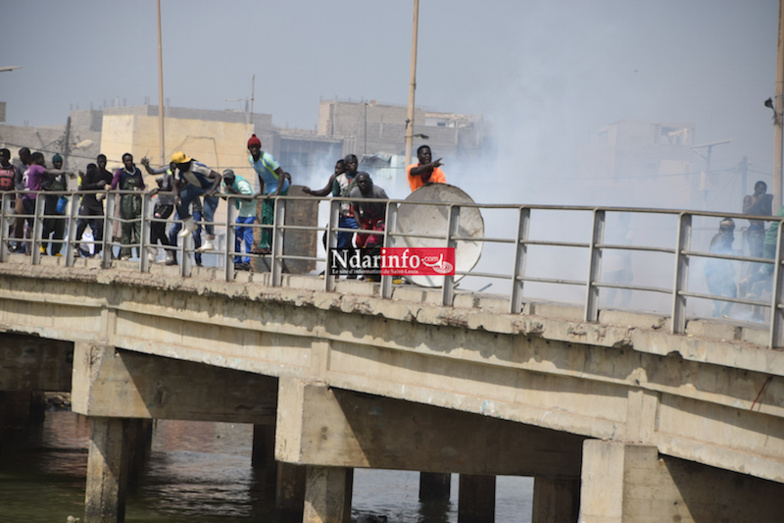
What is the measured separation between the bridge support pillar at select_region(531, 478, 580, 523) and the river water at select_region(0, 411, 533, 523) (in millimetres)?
4153

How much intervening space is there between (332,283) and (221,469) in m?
11.7

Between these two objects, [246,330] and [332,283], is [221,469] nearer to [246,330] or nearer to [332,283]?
[246,330]

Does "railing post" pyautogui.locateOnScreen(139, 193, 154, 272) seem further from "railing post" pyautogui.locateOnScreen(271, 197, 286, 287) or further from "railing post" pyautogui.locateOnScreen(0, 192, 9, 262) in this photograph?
"railing post" pyautogui.locateOnScreen(0, 192, 9, 262)

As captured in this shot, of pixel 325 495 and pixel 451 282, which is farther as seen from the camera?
pixel 325 495

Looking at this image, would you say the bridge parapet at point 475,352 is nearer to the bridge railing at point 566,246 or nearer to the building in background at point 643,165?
the bridge railing at point 566,246

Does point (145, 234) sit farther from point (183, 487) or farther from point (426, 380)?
point (183, 487)

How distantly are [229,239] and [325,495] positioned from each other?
315cm

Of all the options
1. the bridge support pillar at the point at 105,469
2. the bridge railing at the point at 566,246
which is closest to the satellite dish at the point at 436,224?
the bridge railing at the point at 566,246

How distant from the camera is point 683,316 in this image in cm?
863

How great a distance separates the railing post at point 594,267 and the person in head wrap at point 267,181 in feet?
19.4

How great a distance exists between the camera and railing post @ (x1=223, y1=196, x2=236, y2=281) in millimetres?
12898

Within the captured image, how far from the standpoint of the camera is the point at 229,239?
42.5ft

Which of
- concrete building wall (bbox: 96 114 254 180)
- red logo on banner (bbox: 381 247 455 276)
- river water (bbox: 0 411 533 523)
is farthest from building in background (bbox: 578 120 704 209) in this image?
red logo on banner (bbox: 381 247 455 276)

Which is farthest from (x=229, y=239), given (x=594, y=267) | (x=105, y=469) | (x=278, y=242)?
(x=594, y=267)
